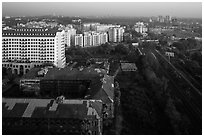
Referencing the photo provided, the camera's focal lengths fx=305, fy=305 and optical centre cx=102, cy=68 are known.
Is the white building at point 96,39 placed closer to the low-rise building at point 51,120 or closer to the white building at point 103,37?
the white building at point 103,37

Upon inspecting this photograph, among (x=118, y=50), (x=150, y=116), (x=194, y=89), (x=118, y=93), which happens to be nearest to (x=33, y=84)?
(x=118, y=93)

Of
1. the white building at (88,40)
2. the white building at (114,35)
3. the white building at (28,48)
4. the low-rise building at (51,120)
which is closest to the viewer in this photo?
the low-rise building at (51,120)

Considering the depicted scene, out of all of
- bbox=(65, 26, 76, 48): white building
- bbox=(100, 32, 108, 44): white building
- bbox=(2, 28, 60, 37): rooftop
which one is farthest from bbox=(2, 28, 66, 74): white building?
bbox=(100, 32, 108, 44): white building

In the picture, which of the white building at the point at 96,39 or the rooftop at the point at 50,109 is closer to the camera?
the rooftop at the point at 50,109

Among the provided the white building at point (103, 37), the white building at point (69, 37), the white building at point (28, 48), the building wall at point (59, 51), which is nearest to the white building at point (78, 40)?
the white building at point (69, 37)

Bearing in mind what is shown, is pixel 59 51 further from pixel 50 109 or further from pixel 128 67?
pixel 50 109

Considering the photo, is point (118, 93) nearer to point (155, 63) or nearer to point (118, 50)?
point (155, 63)

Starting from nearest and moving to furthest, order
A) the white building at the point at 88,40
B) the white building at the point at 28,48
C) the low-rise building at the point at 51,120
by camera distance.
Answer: the low-rise building at the point at 51,120
the white building at the point at 28,48
the white building at the point at 88,40

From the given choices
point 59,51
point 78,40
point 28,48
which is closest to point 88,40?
point 78,40
